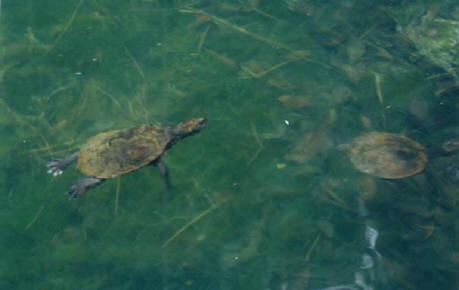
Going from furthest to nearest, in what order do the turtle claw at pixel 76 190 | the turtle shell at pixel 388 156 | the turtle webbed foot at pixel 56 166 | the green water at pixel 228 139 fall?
the turtle shell at pixel 388 156 < the turtle webbed foot at pixel 56 166 < the turtle claw at pixel 76 190 < the green water at pixel 228 139

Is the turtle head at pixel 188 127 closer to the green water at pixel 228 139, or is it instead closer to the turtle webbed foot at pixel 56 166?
the green water at pixel 228 139

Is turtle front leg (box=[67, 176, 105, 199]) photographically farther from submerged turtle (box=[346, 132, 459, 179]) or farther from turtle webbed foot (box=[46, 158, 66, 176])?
submerged turtle (box=[346, 132, 459, 179])

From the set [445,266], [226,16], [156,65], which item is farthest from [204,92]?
[445,266]

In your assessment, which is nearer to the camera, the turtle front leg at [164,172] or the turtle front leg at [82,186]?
the turtle front leg at [82,186]

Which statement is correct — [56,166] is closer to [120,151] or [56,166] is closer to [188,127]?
[120,151]

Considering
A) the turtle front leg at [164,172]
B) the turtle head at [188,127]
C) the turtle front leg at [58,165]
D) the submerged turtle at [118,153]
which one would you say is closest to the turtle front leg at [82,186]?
the submerged turtle at [118,153]

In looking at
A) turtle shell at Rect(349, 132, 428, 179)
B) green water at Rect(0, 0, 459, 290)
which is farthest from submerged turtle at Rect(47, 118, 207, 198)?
turtle shell at Rect(349, 132, 428, 179)

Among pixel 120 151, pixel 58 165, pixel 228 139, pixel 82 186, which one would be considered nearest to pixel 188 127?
pixel 228 139
